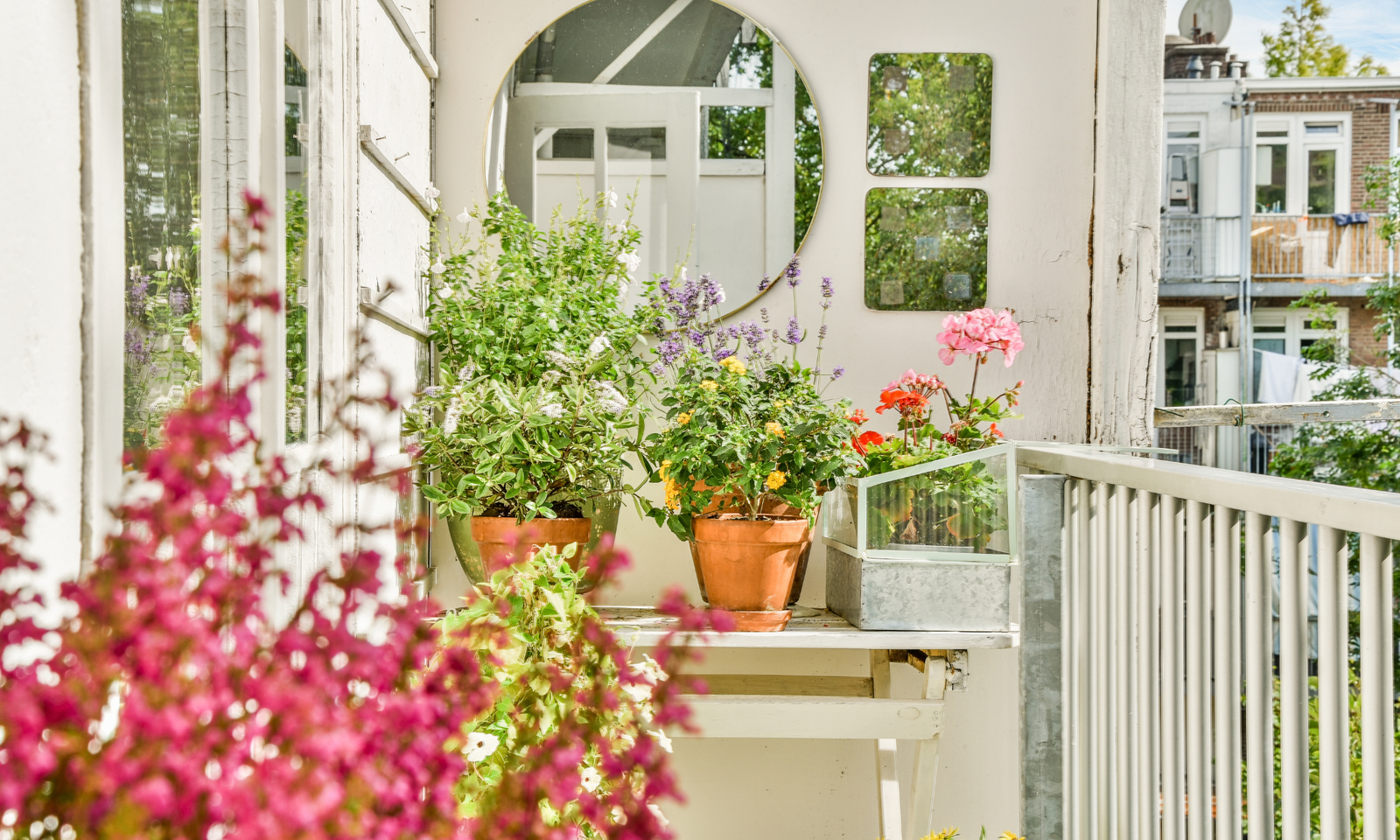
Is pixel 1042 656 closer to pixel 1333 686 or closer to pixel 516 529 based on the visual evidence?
pixel 1333 686

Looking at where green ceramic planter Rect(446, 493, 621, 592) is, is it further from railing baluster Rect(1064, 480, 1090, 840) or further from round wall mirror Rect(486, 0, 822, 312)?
railing baluster Rect(1064, 480, 1090, 840)

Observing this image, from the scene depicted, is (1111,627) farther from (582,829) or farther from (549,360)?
(549,360)

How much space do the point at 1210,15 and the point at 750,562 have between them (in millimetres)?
7653

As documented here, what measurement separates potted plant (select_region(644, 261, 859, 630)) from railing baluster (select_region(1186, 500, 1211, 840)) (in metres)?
0.61

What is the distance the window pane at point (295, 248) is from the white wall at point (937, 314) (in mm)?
983

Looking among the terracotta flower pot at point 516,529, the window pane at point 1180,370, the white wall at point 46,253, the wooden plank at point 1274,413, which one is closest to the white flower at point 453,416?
the terracotta flower pot at point 516,529

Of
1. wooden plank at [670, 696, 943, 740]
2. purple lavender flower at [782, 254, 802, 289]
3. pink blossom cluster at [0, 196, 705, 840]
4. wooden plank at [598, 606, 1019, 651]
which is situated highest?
purple lavender flower at [782, 254, 802, 289]

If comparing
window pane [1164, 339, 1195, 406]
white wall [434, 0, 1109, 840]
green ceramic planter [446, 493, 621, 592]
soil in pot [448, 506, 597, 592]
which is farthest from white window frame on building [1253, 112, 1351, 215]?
soil in pot [448, 506, 597, 592]

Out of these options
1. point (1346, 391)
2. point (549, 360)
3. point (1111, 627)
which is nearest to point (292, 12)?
point (549, 360)

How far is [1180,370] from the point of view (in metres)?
8.47

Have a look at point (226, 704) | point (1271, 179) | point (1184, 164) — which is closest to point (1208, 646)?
point (226, 704)

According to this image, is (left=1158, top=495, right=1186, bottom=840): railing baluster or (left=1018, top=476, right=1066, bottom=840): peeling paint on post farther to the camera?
(left=1018, top=476, right=1066, bottom=840): peeling paint on post

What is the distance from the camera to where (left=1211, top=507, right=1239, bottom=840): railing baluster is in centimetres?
121

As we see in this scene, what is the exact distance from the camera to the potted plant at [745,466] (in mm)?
1727
